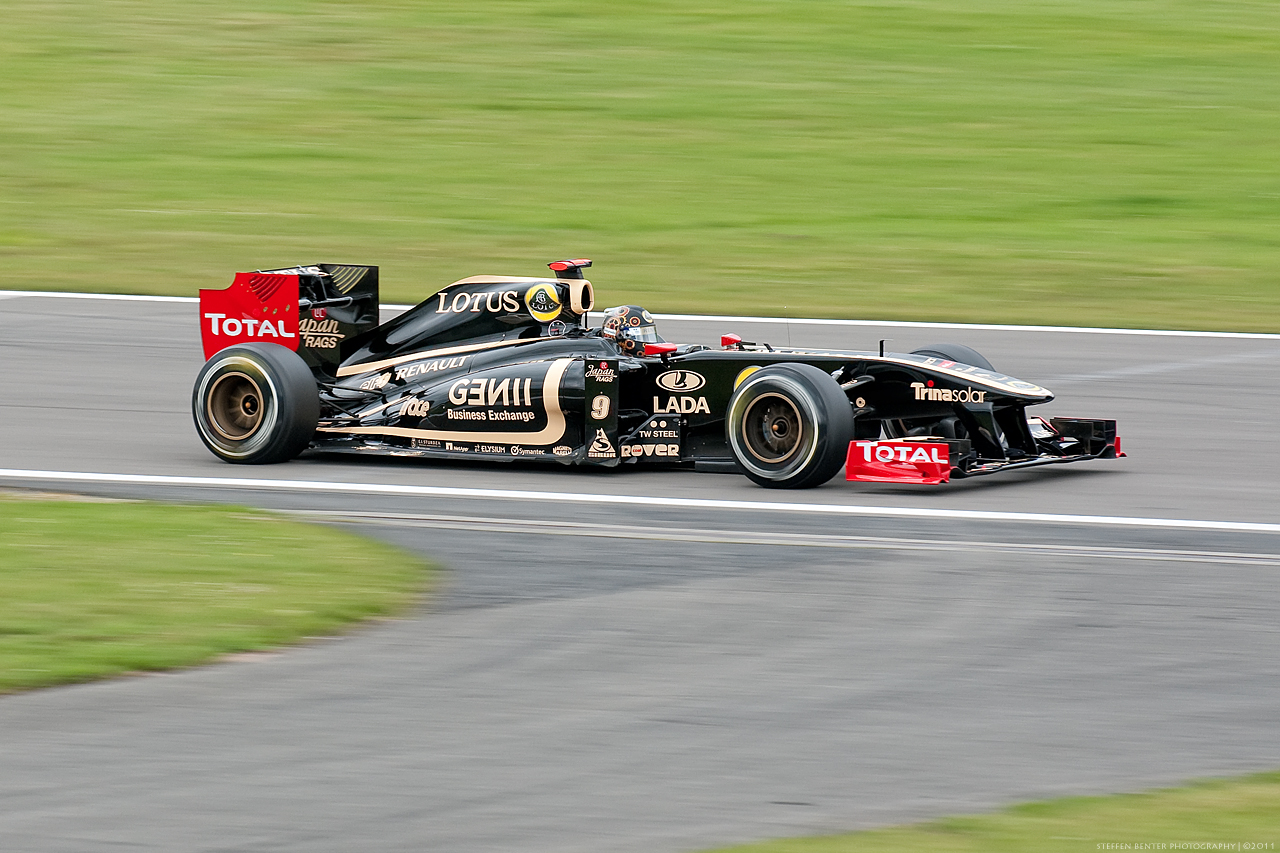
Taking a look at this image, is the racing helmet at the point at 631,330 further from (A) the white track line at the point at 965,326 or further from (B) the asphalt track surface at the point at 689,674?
(A) the white track line at the point at 965,326

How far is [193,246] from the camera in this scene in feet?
70.3

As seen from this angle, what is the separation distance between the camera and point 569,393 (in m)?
11.6

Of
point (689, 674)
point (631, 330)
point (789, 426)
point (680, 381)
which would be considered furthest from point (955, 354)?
point (689, 674)

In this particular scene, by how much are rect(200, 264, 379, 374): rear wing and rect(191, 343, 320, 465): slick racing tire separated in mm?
448

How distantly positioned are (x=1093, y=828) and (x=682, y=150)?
2031 cm

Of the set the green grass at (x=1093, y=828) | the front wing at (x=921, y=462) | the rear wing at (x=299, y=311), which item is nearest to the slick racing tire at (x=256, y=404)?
the rear wing at (x=299, y=311)

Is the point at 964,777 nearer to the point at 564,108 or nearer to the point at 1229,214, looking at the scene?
the point at 1229,214

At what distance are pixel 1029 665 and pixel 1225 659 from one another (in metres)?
0.74

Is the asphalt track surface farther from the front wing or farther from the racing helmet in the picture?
the racing helmet

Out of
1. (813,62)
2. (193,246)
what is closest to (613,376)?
(193,246)

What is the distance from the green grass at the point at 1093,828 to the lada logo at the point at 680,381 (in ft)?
19.5

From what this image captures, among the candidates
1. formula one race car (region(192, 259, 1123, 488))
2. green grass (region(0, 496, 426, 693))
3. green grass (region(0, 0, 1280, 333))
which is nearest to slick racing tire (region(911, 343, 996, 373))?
formula one race car (region(192, 259, 1123, 488))

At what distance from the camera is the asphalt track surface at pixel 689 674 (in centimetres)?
572

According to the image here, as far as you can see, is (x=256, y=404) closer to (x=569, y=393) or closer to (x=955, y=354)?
(x=569, y=393)
